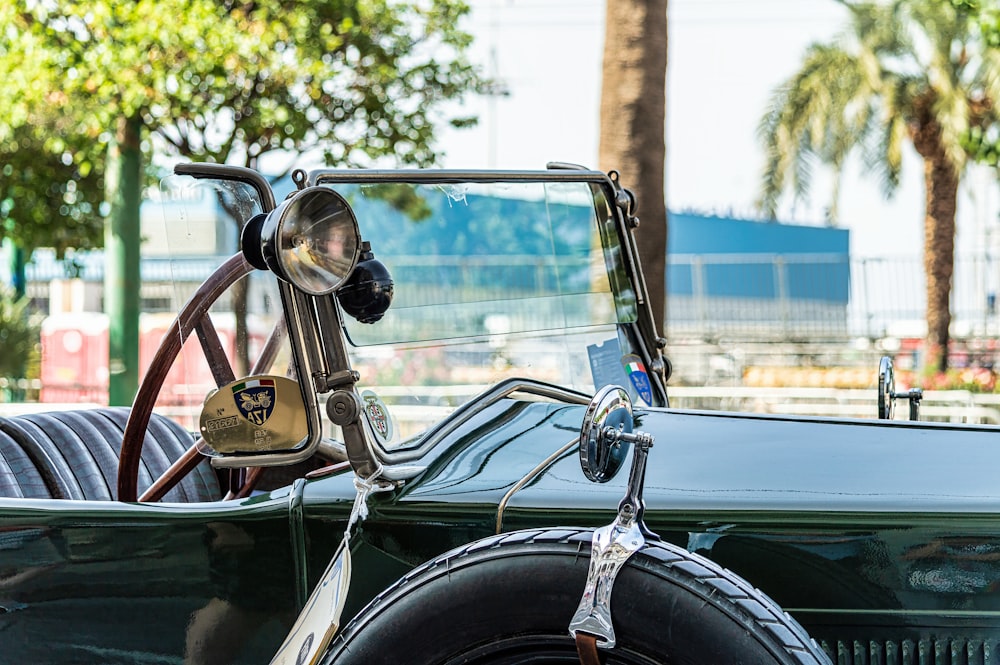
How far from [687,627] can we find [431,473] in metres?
0.60

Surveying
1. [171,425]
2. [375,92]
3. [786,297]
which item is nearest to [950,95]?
[786,297]

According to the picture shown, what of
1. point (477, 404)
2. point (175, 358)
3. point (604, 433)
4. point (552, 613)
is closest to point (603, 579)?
point (552, 613)

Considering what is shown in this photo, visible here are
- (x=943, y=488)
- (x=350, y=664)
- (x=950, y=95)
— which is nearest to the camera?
(x=350, y=664)

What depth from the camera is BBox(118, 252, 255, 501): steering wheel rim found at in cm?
199

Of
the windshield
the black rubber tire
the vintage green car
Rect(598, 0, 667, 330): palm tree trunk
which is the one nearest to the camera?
the black rubber tire

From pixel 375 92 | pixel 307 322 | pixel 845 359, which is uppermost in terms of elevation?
pixel 375 92

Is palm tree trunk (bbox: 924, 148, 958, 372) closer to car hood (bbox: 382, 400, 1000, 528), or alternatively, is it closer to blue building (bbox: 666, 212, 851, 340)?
blue building (bbox: 666, 212, 851, 340)

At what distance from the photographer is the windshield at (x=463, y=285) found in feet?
6.22

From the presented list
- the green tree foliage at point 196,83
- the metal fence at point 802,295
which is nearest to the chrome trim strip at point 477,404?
the green tree foliage at point 196,83

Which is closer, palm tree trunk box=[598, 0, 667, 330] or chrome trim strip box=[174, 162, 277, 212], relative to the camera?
chrome trim strip box=[174, 162, 277, 212]

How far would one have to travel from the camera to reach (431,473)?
1796 millimetres

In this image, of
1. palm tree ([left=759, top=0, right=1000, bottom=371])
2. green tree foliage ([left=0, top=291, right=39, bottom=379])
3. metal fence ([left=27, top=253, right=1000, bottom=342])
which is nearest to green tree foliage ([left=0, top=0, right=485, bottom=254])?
green tree foliage ([left=0, top=291, right=39, bottom=379])

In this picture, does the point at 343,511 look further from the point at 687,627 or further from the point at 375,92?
the point at 375,92

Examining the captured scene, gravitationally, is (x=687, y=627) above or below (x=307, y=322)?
below
